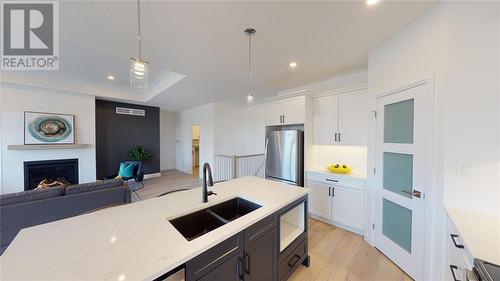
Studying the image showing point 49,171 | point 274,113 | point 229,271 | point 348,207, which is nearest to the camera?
point 229,271

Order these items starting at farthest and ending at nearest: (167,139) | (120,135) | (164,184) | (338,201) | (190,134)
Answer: (167,139) < (190,134) < (120,135) < (164,184) < (338,201)

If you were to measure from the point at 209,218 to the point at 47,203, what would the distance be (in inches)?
90.1

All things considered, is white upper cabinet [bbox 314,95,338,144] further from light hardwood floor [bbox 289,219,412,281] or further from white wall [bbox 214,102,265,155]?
white wall [bbox 214,102,265,155]

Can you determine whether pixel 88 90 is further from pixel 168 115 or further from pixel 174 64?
pixel 174 64

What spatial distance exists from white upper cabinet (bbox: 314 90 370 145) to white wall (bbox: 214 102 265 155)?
100 inches

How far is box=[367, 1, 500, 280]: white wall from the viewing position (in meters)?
1.44

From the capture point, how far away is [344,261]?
211 cm

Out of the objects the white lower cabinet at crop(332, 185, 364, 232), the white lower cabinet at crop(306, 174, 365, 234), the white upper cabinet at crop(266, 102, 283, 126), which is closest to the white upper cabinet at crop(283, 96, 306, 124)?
the white upper cabinet at crop(266, 102, 283, 126)

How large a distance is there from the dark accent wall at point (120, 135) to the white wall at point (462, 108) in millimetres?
7339

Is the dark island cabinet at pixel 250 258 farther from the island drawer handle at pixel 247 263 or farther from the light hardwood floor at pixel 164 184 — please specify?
the light hardwood floor at pixel 164 184

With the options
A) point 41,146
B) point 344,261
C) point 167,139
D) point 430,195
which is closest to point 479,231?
point 430,195

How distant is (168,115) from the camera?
25.1ft

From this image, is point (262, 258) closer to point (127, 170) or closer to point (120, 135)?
point (127, 170)

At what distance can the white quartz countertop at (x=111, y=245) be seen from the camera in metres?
0.76
